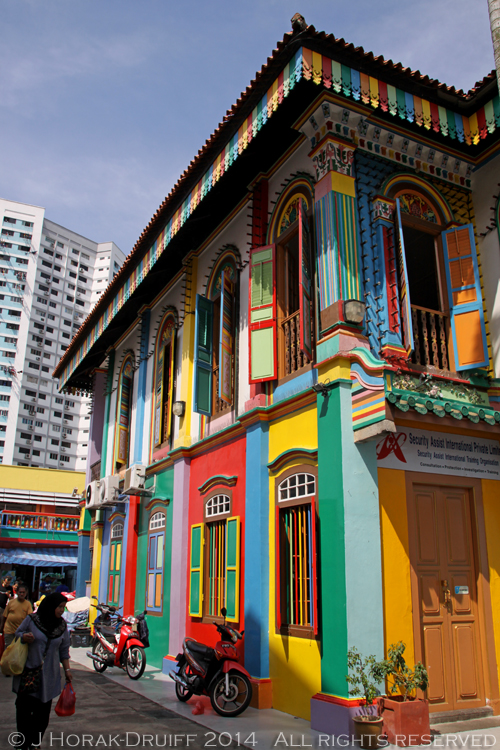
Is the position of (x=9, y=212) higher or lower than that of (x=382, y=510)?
higher

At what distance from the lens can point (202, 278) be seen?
12.6m

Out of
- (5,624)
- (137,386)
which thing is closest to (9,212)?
(137,386)

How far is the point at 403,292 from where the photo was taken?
323 inches

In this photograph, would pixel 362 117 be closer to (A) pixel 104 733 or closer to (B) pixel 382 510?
(B) pixel 382 510

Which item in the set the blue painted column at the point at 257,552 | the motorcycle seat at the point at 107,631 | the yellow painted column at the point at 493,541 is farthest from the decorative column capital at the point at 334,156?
the motorcycle seat at the point at 107,631

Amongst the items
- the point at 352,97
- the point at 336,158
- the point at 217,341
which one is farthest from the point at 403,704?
the point at 217,341

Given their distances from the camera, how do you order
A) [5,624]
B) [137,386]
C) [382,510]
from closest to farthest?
1. [382,510]
2. [5,624]
3. [137,386]

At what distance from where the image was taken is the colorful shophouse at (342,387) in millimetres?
7172

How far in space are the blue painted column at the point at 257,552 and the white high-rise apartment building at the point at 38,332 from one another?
201 ft

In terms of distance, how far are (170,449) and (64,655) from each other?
7644 mm

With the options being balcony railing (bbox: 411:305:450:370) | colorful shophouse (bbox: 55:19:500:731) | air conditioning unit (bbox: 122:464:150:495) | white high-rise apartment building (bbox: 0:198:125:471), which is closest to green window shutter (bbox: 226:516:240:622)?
colorful shophouse (bbox: 55:19:500:731)

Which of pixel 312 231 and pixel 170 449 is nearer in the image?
pixel 312 231

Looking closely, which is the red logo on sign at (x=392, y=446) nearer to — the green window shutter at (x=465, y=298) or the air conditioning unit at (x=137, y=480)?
the green window shutter at (x=465, y=298)

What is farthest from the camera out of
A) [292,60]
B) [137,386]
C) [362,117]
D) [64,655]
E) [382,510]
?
[137,386]
